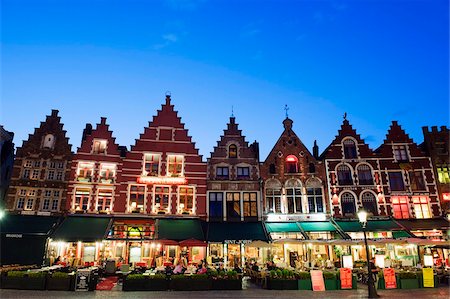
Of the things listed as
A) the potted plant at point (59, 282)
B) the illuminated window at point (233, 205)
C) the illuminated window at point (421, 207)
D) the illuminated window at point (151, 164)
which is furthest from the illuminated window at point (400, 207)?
the potted plant at point (59, 282)

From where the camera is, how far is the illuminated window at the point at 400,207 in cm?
3073

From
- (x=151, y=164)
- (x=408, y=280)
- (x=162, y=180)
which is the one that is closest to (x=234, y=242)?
(x=162, y=180)

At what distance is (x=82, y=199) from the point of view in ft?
94.4

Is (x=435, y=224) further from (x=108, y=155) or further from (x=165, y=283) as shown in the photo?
(x=108, y=155)

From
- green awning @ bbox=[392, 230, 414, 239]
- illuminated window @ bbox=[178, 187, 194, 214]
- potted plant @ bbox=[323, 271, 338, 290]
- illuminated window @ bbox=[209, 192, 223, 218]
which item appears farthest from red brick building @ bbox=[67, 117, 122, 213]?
green awning @ bbox=[392, 230, 414, 239]

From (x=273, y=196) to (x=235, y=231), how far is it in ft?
17.9

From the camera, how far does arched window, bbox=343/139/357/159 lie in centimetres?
3256

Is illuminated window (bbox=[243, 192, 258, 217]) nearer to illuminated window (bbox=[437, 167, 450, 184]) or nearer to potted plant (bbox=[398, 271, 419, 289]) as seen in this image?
potted plant (bbox=[398, 271, 419, 289])

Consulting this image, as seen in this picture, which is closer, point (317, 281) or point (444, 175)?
point (317, 281)

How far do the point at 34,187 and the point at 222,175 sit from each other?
16.5 meters

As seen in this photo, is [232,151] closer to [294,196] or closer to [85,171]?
[294,196]

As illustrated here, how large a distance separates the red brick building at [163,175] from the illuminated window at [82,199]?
8.28ft

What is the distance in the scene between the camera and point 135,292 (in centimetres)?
1662

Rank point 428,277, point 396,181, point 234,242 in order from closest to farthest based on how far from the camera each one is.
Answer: point 428,277
point 234,242
point 396,181
